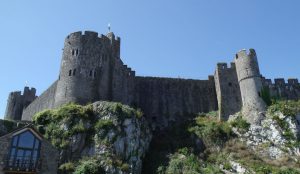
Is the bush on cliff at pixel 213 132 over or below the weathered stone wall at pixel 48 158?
over

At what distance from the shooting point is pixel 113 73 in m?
38.4

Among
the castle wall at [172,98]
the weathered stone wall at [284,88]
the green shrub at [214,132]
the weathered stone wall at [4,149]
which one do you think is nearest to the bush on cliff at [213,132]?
the green shrub at [214,132]

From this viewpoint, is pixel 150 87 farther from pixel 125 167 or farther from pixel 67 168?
pixel 67 168

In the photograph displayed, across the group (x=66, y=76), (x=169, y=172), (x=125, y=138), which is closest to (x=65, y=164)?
(x=125, y=138)

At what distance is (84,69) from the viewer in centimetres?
3628

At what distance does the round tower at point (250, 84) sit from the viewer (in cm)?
3628

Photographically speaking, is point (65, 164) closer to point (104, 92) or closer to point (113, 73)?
point (104, 92)

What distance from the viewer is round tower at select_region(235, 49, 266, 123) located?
3628cm

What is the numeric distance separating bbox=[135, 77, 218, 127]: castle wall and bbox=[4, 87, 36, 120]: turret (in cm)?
1607

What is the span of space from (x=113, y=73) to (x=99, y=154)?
11.5m

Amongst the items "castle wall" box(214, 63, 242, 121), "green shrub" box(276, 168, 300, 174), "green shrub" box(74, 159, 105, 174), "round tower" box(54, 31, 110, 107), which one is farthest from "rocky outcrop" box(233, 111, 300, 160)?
"green shrub" box(74, 159, 105, 174)

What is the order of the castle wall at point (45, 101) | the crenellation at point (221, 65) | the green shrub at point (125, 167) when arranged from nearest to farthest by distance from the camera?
the green shrub at point (125, 167) < the castle wall at point (45, 101) < the crenellation at point (221, 65)

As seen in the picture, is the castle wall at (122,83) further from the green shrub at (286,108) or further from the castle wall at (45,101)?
the green shrub at (286,108)

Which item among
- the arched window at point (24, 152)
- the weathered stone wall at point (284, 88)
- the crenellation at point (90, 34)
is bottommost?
the arched window at point (24, 152)
